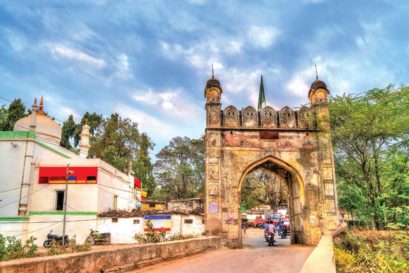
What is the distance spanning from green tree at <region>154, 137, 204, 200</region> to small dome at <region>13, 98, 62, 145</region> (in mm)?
17440

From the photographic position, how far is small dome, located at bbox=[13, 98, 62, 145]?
22219 mm

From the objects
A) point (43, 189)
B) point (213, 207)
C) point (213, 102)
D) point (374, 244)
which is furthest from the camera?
point (43, 189)

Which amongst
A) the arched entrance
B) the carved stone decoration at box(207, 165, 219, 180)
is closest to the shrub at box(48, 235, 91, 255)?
the carved stone decoration at box(207, 165, 219, 180)

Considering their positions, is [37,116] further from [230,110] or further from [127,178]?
[230,110]

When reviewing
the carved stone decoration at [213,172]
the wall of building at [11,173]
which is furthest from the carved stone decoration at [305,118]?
the wall of building at [11,173]

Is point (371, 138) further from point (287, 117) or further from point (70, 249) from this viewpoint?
point (70, 249)

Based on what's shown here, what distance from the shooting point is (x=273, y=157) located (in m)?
15.4

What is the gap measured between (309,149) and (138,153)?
25.0 meters

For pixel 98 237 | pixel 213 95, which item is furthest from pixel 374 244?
pixel 98 237

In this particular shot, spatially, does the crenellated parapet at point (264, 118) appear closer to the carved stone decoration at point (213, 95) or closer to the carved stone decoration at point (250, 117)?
the carved stone decoration at point (250, 117)

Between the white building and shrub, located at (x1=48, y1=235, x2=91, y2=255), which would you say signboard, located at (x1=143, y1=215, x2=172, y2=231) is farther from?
shrub, located at (x1=48, y1=235, x2=91, y2=255)

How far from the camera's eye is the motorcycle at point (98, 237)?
18.3m

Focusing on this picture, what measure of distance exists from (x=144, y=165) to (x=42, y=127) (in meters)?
16.5

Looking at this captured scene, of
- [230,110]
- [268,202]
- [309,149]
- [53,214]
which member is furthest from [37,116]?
[268,202]
